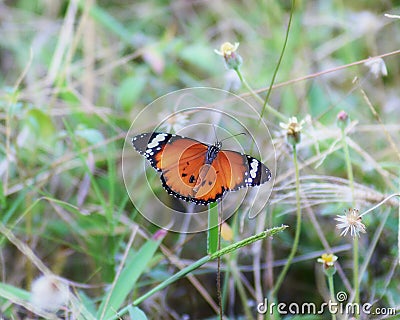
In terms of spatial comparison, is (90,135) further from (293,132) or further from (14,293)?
(293,132)

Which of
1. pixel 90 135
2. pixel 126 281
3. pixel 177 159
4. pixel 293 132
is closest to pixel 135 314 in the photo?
pixel 126 281

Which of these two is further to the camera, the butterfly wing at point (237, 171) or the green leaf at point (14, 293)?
the green leaf at point (14, 293)

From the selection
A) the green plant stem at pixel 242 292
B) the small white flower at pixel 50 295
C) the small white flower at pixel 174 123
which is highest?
the small white flower at pixel 174 123

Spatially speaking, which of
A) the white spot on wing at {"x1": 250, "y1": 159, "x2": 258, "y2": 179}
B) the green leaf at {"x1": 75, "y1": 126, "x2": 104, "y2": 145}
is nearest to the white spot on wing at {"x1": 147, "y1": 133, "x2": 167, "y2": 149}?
the white spot on wing at {"x1": 250, "y1": 159, "x2": 258, "y2": 179}

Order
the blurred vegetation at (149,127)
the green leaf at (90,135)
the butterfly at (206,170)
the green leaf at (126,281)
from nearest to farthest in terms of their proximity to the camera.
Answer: the butterfly at (206,170), the green leaf at (126,281), the blurred vegetation at (149,127), the green leaf at (90,135)

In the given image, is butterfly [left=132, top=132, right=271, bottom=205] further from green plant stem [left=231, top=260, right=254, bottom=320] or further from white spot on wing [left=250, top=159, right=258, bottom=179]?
green plant stem [left=231, top=260, right=254, bottom=320]

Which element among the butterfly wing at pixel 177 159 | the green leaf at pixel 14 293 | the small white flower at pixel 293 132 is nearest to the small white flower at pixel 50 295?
the green leaf at pixel 14 293

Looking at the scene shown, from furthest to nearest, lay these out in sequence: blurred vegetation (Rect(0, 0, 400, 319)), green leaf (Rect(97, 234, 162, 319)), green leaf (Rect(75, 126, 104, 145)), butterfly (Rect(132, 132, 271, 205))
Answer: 1. green leaf (Rect(75, 126, 104, 145))
2. blurred vegetation (Rect(0, 0, 400, 319))
3. green leaf (Rect(97, 234, 162, 319))
4. butterfly (Rect(132, 132, 271, 205))

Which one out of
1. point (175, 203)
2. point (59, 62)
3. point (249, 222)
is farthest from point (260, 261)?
point (59, 62)

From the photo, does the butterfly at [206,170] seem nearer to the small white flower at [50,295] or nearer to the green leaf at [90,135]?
the small white flower at [50,295]
